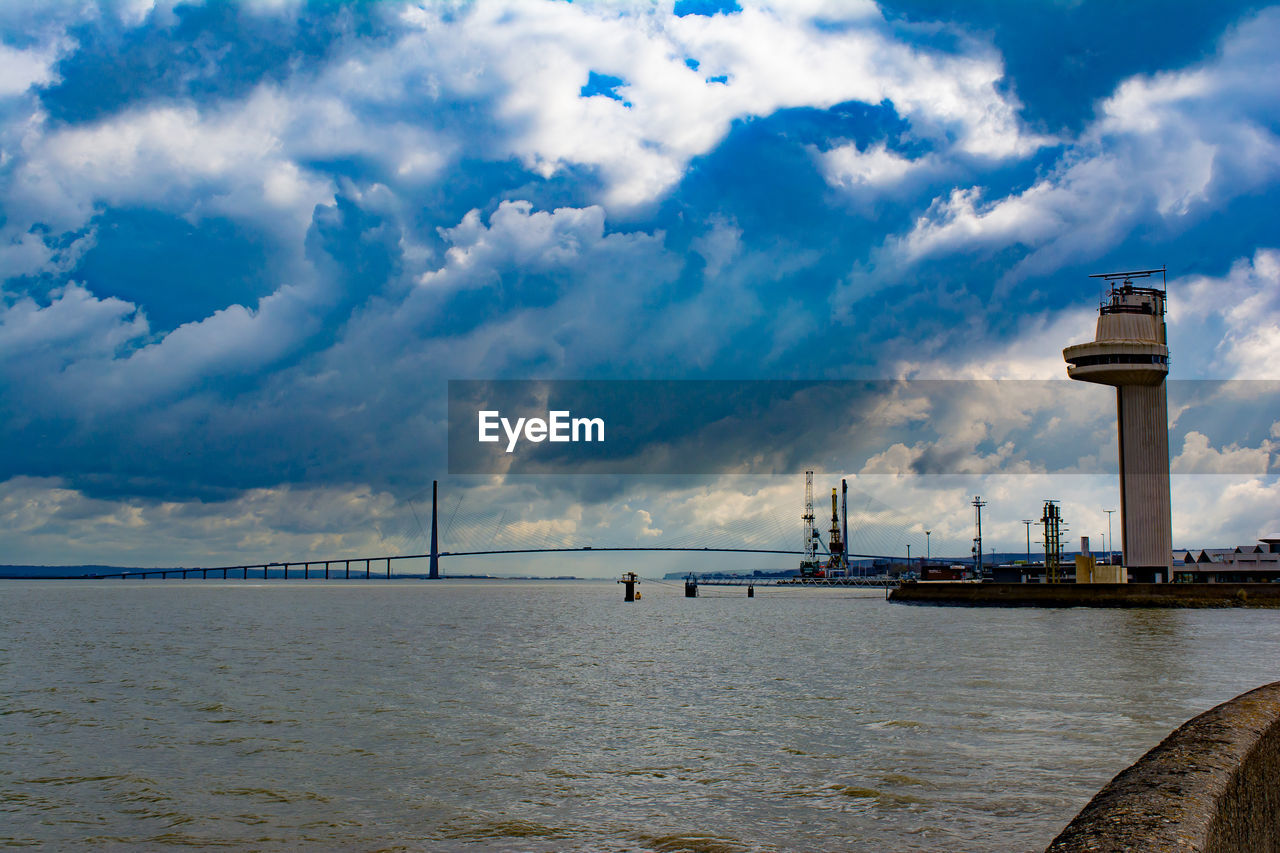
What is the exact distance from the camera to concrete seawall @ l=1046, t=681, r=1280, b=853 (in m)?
4.81

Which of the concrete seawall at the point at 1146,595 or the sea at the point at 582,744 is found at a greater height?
the sea at the point at 582,744

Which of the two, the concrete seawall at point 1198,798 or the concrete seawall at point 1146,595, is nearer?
the concrete seawall at point 1198,798

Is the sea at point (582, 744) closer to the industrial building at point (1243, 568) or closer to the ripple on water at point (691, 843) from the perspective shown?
the ripple on water at point (691, 843)

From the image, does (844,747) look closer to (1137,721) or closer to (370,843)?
(1137,721)

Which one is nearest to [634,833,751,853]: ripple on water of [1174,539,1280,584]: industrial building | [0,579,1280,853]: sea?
[0,579,1280,853]: sea

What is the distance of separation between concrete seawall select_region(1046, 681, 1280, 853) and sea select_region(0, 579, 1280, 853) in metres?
6.30

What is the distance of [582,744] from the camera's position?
2066 cm

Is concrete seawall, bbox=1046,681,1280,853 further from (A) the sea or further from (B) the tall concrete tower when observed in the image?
(B) the tall concrete tower

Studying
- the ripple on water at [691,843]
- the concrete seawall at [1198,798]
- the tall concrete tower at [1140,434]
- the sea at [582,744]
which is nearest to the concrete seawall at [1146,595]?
the tall concrete tower at [1140,434]

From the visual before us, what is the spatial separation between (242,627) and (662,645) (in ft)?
Answer: 109

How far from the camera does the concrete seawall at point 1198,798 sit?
4.81m

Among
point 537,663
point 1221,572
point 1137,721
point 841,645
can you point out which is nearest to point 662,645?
point 841,645

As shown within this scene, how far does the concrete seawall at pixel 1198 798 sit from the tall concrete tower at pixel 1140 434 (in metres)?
100.0

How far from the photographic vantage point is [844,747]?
20.0m
